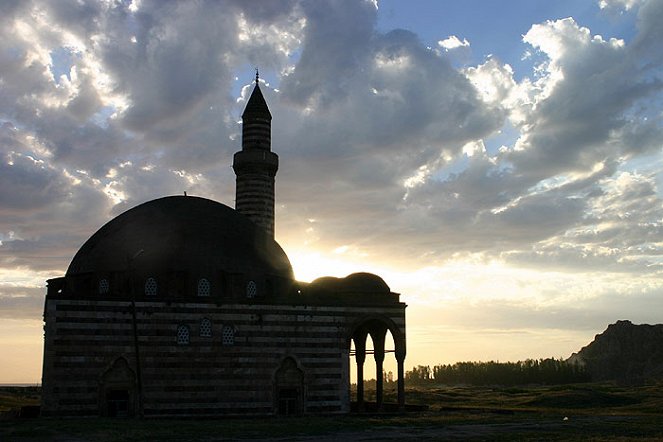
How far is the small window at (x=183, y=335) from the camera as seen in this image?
126 feet

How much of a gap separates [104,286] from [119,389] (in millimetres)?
6005

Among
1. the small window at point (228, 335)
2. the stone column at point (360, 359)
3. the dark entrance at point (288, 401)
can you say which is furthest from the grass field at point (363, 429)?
the stone column at point (360, 359)

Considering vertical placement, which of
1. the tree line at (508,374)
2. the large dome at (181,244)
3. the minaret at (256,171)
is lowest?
the tree line at (508,374)

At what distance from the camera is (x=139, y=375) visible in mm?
37000

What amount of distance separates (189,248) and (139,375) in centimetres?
767

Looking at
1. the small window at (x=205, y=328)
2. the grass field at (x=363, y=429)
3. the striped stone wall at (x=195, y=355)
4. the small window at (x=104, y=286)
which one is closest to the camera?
the grass field at (x=363, y=429)

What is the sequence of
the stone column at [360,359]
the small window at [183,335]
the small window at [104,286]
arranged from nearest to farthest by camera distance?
the small window at [183,335] < the small window at [104,286] < the stone column at [360,359]

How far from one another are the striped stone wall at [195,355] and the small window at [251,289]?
1634mm

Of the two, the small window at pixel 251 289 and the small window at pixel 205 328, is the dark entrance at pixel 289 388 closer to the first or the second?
the small window at pixel 251 289

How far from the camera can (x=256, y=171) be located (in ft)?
173

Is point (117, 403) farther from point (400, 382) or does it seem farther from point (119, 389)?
point (400, 382)

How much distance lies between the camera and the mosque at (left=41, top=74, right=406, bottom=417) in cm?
3669

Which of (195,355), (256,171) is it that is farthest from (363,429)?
(256,171)

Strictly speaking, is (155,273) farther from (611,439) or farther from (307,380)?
(611,439)
